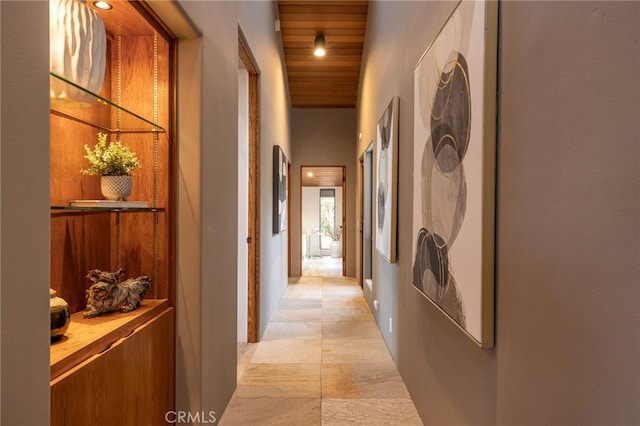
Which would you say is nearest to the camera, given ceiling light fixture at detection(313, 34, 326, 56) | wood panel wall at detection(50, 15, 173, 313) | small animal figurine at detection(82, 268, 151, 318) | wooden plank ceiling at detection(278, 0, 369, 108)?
small animal figurine at detection(82, 268, 151, 318)

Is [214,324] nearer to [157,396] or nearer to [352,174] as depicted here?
[157,396]

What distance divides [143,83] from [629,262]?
183cm

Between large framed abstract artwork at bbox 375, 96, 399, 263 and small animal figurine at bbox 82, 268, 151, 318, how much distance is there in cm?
176

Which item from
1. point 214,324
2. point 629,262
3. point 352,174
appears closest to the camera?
point 629,262

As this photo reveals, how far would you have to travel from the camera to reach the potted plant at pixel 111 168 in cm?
146

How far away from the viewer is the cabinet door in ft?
3.51

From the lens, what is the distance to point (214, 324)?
1.97 meters

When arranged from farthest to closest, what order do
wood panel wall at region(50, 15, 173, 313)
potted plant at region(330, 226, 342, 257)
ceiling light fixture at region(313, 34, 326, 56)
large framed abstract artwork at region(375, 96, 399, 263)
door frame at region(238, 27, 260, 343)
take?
potted plant at region(330, 226, 342, 257)
ceiling light fixture at region(313, 34, 326, 56)
door frame at region(238, 27, 260, 343)
large framed abstract artwork at region(375, 96, 399, 263)
wood panel wall at region(50, 15, 173, 313)

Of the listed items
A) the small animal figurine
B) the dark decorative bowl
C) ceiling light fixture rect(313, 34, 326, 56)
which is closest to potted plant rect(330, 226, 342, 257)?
ceiling light fixture rect(313, 34, 326, 56)

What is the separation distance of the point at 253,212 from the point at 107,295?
1.97m

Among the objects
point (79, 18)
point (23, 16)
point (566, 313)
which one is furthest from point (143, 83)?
point (566, 313)

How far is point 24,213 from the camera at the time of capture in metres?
0.76

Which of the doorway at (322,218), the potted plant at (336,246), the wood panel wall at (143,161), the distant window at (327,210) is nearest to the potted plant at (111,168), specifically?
the wood panel wall at (143,161)

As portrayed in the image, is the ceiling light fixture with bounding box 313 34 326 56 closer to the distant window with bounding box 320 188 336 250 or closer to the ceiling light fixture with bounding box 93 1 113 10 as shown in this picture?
the ceiling light fixture with bounding box 93 1 113 10
